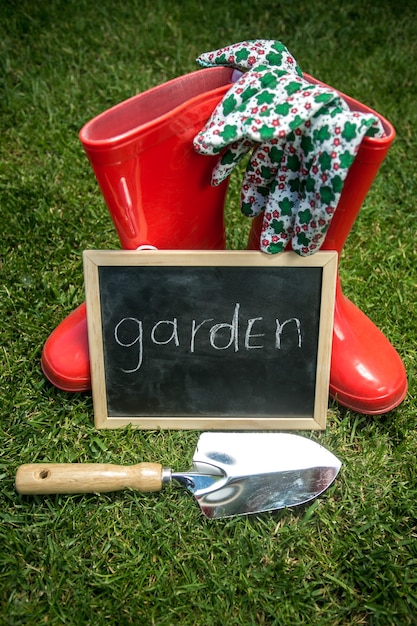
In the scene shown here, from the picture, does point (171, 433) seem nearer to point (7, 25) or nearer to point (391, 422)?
point (391, 422)

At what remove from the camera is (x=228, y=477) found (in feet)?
3.90

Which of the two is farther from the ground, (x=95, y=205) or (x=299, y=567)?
(x=95, y=205)

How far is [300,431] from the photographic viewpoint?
1329 mm

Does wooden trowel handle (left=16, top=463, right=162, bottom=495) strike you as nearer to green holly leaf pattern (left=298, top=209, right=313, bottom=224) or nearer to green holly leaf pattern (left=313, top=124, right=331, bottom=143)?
green holly leaf pattern (left=298, top=209, right=313, bottom=224)

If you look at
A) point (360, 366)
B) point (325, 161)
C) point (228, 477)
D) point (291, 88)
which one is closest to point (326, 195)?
point (325, 161)

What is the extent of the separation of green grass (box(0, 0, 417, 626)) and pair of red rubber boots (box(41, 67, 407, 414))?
94 millimetres

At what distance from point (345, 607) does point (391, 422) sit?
398mm

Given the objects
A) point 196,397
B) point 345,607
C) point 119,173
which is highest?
point 119,173

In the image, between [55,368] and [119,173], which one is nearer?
[119,173]

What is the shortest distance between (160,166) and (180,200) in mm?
88

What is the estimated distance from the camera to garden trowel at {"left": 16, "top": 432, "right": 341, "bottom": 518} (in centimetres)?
116

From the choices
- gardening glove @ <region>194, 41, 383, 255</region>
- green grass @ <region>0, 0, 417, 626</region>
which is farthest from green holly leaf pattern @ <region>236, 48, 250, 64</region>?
green grass @ <region>0, 0, 417, 626</region>

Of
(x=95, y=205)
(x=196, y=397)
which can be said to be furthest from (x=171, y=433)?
(x=95, y=205)

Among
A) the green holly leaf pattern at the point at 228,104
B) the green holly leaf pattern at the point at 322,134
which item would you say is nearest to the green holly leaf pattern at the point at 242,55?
the green holly leaf pattern at the point at 228,104
